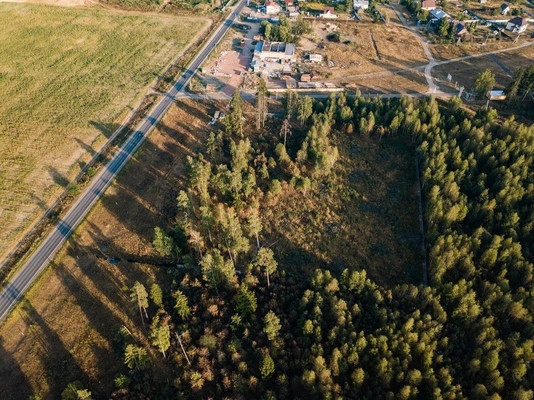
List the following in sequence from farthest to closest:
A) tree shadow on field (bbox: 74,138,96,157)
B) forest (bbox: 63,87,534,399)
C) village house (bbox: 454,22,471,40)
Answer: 1. village house (bbox: 454,22,471,40)
2. tree shadow on field (bbox: 74,138,96,157)
3. forest (bbox: 63,87,534,399)

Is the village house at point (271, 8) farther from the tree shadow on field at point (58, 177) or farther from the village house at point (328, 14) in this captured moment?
the tree shadow on field at point (58, 177)

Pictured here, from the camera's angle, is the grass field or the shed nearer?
the grass field

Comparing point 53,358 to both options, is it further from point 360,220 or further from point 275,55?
point 275,55

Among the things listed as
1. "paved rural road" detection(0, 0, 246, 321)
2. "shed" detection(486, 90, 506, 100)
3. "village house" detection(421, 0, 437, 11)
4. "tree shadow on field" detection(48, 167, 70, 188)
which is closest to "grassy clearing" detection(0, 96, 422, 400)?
"paved rural road" detection(0, 0, 246, 321)

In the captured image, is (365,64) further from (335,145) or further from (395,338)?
(395,338)

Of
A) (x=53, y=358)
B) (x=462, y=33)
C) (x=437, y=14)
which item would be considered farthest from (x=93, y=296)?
(x=437, y=14)

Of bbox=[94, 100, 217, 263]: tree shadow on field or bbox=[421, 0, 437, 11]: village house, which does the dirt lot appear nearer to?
bbox=[94, 100, 217, 263]: tree shadow on field

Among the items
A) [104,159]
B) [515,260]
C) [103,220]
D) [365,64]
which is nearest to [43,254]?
[103,220]
